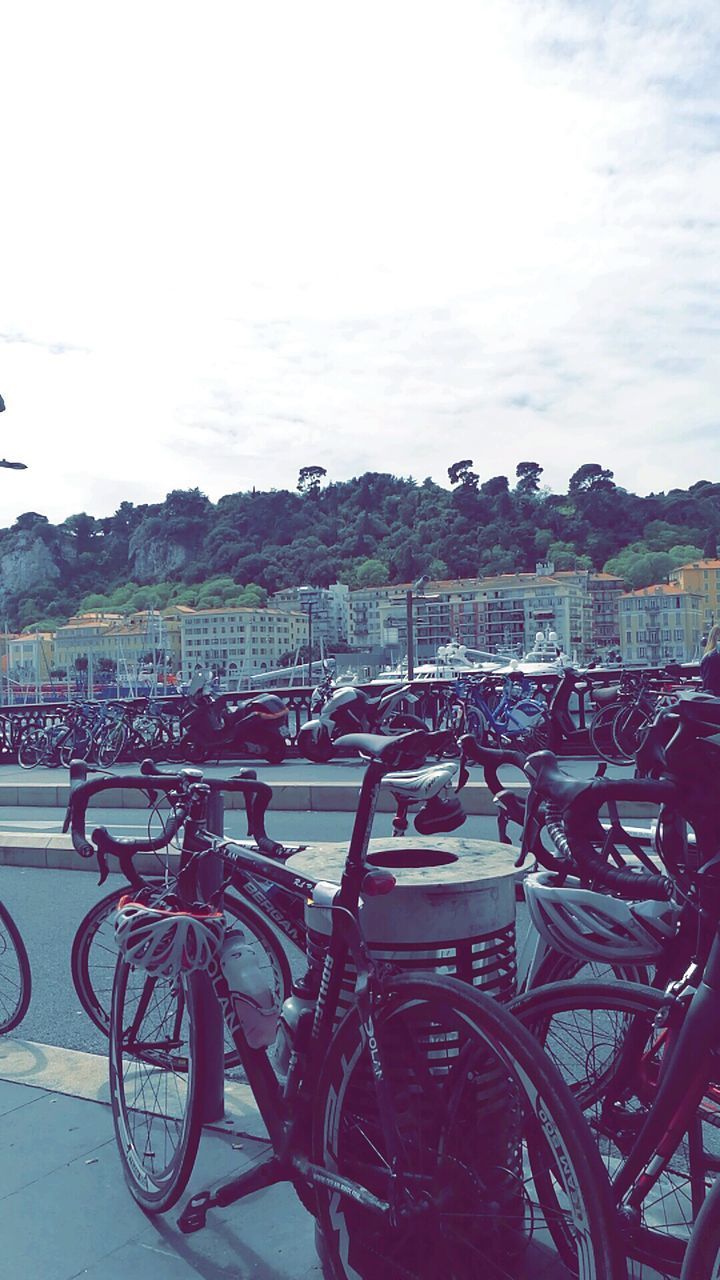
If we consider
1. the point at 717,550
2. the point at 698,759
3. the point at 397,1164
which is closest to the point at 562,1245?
the point at 397,1164

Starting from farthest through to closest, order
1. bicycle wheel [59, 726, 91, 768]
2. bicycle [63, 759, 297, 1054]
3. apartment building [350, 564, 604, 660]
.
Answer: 1. apartment building [350, 564, 604, 660]
2. bicycle wheel [59, 726, 91, 768]
3. bicycle [63, 759, 297, 1054]

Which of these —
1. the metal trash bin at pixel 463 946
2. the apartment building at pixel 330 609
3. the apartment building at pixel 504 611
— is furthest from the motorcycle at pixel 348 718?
the apartment building at pixel 330 609

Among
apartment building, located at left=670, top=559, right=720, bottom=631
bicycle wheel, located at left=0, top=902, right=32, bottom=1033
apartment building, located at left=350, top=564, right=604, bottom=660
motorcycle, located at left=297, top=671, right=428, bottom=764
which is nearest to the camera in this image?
motorcycle, located at left=297, top=671, right=428, bottom=764

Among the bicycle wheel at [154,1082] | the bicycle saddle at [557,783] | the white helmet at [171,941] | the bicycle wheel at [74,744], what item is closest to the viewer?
the bicycle saddle at [557,783]

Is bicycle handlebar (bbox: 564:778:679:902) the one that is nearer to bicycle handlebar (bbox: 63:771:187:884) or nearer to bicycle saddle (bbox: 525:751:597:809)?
bicycle saddle (bbox: 525:751:597:809)

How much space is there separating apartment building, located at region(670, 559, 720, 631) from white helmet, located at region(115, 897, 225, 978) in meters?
146

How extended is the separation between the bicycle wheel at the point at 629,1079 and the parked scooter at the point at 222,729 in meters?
13.6

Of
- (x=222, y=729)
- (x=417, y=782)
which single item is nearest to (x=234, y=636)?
(x=222, y=729)

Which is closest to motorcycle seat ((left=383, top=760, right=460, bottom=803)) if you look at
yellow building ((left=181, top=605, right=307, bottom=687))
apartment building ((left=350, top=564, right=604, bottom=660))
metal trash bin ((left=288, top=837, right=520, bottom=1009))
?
metal trash bin ((left=288, top=837, right=520, bottom=1009))

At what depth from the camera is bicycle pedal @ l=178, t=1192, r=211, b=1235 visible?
2.83 meters

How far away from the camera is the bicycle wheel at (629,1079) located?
2215 millimetres

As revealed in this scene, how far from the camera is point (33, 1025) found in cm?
481

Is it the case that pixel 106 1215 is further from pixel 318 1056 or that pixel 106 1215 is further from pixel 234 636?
pixel 234 636

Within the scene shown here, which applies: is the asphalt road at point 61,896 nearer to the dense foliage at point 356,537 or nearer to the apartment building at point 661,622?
the apartment building at point 661,622
